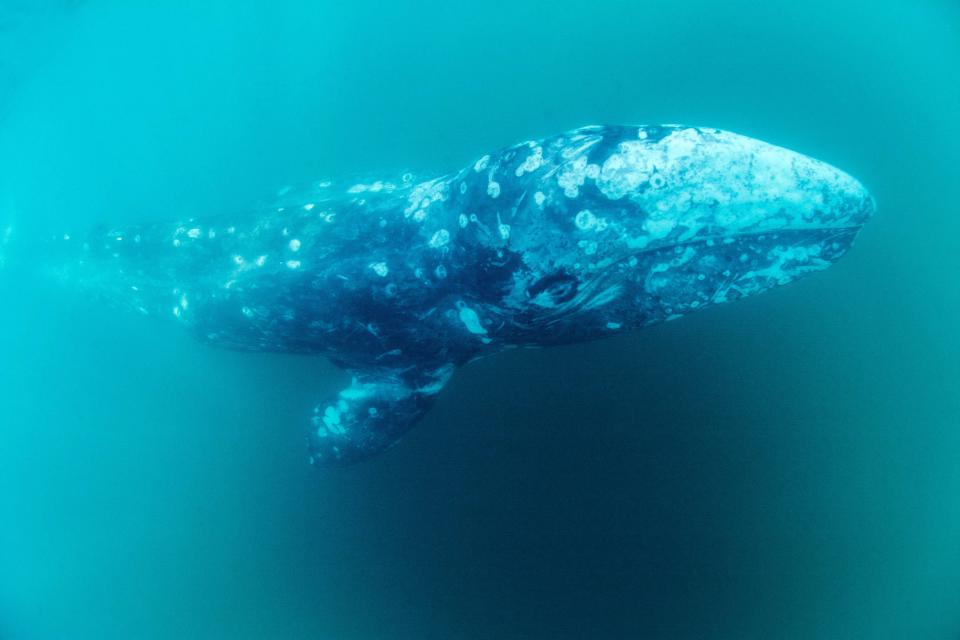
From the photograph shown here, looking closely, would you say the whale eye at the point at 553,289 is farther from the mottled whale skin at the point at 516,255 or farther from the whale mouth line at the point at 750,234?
the whale mouth line at the point at 750,234

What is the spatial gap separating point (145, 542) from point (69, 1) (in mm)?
15404

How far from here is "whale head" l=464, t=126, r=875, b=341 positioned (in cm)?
405

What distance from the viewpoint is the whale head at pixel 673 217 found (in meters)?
4.05

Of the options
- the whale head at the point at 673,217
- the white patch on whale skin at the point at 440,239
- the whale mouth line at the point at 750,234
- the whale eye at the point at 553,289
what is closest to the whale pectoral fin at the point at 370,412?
the white patch on whale skin at the point at 440,239

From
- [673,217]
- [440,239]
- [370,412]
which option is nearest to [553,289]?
[673,217]

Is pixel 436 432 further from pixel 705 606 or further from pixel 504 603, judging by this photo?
pixel 705 606

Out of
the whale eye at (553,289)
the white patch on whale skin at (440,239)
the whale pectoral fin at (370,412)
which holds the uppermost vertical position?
the white patch on whale skin at (440,239)

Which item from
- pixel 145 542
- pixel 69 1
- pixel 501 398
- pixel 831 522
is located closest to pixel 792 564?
pixel 831 522

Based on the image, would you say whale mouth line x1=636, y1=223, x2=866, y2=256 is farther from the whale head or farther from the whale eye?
the whale eye

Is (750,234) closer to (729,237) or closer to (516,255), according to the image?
(729,237)

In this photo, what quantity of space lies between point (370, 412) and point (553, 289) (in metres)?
3.39

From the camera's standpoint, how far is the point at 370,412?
6.70 m

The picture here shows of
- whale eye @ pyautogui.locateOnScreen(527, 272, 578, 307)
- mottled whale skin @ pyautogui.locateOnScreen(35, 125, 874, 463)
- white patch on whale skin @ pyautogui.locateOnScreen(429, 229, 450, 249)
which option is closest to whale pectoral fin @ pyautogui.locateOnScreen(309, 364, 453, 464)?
mottled whale skin @ pyautogui.locateOnScreen(35, 125, 874, 463)

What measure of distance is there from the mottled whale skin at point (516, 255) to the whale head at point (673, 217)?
0.04 ft
